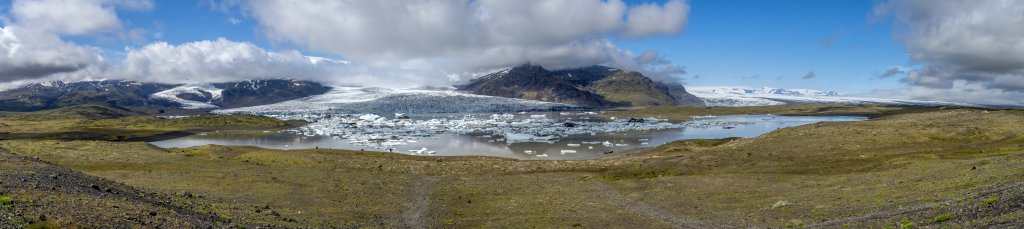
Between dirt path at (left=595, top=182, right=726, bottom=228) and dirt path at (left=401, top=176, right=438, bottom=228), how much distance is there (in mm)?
10797

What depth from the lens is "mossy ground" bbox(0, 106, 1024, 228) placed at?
23.4m

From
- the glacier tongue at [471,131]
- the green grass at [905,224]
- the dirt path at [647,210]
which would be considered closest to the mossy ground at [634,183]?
the dirt path at [647,210]

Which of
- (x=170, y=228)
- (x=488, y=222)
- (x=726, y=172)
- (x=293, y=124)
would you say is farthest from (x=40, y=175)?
(x=293, y=124)

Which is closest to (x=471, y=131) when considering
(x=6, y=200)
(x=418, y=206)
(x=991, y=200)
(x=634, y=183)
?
(x=634, y=183)

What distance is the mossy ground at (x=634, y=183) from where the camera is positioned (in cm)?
2339

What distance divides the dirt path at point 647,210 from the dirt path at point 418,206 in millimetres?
10797

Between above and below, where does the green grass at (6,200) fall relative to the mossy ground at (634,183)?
above

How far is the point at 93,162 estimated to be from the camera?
4481 centimetres

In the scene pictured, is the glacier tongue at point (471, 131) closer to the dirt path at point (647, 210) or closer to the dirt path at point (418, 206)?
the dirt path at point (418, 206)

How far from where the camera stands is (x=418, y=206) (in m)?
30.8

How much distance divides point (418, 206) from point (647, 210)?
12.6 metres

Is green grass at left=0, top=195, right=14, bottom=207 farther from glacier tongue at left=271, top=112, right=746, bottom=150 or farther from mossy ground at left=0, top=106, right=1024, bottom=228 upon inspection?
glacier tongue at left=271, top=112, right=746, bottom=150

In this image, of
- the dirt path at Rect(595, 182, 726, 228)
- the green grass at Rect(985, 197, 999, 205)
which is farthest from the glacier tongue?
the green grass at Rect(985, 197, 999, 205)

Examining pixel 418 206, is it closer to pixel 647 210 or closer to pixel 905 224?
pixel 647 210
